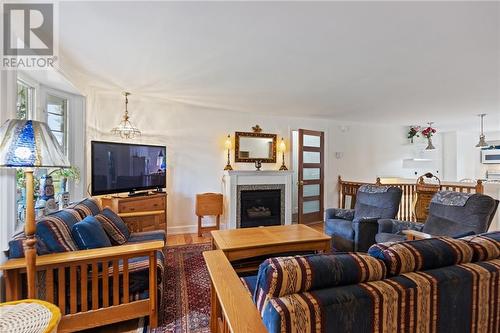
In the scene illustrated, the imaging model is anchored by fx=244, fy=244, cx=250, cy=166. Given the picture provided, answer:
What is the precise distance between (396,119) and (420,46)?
142 inches

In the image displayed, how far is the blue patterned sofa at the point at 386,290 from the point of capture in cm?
85

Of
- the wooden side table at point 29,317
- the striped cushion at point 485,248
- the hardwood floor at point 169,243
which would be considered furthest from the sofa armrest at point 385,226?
the wooden side table at point 29,317

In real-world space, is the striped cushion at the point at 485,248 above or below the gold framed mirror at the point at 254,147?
below

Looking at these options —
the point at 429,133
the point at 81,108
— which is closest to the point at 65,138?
the point at 81,108

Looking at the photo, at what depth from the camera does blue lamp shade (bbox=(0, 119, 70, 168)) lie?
4.17 ft

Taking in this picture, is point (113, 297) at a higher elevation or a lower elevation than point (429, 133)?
lower

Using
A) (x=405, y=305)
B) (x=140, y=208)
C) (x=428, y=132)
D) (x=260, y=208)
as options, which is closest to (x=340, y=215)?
(x=260, y=208)

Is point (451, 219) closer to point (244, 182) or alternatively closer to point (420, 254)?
point (420, 254)

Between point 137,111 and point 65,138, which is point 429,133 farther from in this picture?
point 65,138

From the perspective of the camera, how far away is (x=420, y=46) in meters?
2.06

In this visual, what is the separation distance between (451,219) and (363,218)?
2.78ft

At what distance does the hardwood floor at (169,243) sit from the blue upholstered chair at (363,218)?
1.47m

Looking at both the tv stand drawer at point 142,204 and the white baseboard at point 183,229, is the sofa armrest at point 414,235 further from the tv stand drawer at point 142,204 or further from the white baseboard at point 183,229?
the white baseboard at point 183,229

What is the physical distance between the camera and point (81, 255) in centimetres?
162
